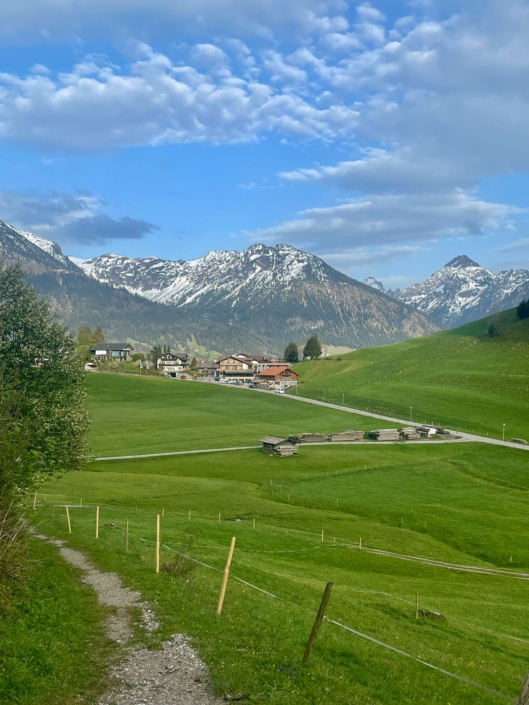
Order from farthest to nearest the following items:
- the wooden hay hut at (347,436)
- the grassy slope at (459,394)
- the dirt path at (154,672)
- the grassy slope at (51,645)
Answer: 1. the grassy slope at (459,394)
2. the wooden hay hut at (347,436)
3. the dirt path at (154,672)
4. the grassy slope at (51,645)

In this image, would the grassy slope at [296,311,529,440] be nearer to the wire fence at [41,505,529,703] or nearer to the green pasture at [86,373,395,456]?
the green pasture at [86,373,395,456]

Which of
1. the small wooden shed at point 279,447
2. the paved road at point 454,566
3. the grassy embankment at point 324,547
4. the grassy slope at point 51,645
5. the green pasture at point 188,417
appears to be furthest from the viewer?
the green pasture at point 188,417

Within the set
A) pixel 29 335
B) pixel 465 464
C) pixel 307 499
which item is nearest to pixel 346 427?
pixel 465 464

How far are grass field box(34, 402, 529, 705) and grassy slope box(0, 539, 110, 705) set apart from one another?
2.64 meters

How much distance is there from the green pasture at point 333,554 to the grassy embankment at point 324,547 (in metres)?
0.12

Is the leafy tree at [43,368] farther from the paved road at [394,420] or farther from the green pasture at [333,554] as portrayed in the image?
the paved road at [394,420]

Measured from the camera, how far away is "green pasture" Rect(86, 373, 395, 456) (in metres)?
110

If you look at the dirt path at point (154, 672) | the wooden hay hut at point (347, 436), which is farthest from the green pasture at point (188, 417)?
the dirt path at point (154, 672)

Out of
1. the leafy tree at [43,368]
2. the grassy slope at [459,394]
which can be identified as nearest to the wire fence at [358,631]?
the leafy tree at [43,368]

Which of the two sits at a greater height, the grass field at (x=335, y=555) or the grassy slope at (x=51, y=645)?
the grassy slope at (x=51, y=645)

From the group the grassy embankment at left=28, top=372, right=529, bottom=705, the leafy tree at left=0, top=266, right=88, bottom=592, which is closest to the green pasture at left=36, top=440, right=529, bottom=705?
the grassy embankment at left=28, top=372, right=529, bottom=705

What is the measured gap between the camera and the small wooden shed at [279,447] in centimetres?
9850

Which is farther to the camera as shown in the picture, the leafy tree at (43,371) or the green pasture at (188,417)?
the green pasture at (188,417)

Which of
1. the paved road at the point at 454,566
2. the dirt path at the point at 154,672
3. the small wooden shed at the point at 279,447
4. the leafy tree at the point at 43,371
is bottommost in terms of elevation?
the paved road at the point at 454,566
